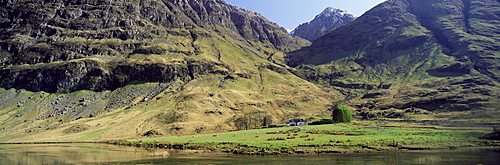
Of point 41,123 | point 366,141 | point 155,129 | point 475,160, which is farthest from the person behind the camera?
point 41,123

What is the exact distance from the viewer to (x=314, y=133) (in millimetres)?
87688

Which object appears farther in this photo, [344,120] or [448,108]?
[448,108]

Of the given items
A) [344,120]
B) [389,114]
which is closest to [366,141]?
[344,120]

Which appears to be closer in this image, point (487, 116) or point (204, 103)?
point (487, 116)

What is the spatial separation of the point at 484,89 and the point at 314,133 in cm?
15575

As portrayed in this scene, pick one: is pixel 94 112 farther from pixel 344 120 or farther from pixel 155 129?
pixel 344 120

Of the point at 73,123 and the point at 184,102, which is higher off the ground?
the point at 184,102

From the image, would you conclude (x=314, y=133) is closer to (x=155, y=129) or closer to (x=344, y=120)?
(x=344, y=120)

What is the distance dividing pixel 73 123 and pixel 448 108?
693 feet

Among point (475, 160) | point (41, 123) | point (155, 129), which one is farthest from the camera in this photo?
point (41, 123)

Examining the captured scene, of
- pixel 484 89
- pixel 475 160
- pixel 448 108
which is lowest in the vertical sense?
pixel 475 160

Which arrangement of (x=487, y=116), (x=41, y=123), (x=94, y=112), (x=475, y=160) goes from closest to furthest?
(x=475, y=160)
(x=487, y=116)
(x=41, y=123)
(x=94, y=112)

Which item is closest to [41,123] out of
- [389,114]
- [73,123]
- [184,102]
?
[73,123]

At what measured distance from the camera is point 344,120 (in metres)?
128
